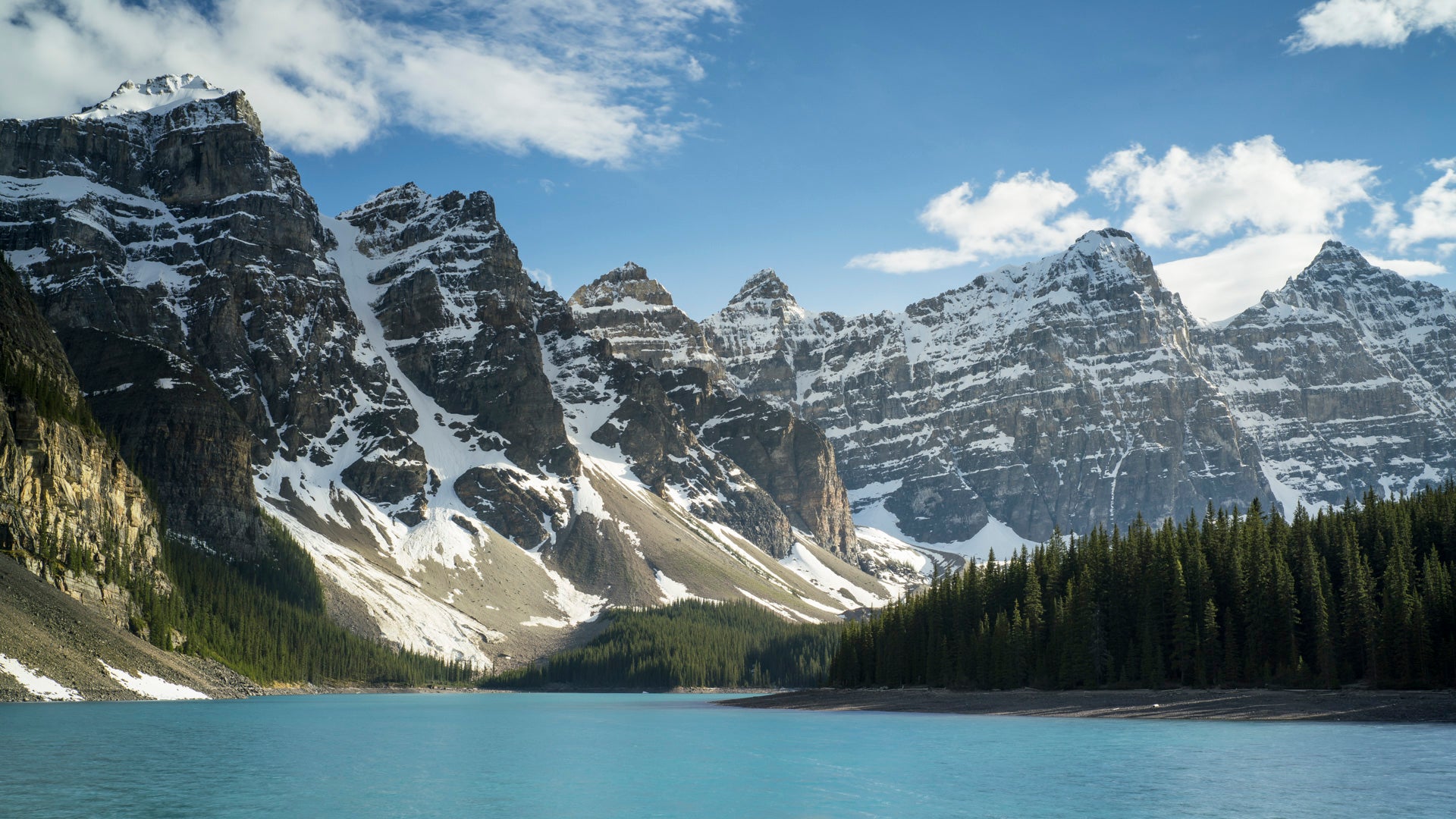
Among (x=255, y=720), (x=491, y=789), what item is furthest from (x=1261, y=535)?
(x=255, y=720)

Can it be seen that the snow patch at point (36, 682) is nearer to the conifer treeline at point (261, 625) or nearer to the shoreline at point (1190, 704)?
the conifer treeline at point (261, 625)

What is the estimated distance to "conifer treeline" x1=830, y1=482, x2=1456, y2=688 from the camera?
84.5 metres

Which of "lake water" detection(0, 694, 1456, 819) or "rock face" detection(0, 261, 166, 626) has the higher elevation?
"rock face" detection(0, 261, 166, 626)

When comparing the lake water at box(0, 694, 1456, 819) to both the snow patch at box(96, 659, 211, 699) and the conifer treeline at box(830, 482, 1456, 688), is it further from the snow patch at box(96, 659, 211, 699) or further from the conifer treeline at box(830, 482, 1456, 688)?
the conifer treeline at box(830, 482, 1456, 688)

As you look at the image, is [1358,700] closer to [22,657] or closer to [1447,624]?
[1447,624]

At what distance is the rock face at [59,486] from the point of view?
110 meters

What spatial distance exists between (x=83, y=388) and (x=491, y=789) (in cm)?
17658

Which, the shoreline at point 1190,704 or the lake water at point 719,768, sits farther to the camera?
the shoreline at point 1190,704

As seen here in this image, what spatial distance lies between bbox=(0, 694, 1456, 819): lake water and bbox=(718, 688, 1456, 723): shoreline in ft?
12.9

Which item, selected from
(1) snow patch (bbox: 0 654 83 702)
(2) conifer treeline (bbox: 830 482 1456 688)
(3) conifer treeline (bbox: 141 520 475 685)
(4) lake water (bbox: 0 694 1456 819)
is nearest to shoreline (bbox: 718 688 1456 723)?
(2) conifer treeline (bbox: 830 482 1456 688)

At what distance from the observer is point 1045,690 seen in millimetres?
104188

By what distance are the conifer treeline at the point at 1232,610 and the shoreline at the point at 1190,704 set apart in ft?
8.60

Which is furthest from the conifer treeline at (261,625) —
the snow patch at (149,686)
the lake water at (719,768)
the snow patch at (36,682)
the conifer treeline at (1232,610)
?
the conifer treeline at (1232,610)

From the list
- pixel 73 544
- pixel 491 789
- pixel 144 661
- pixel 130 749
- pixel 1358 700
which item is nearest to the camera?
pixel 491 789
